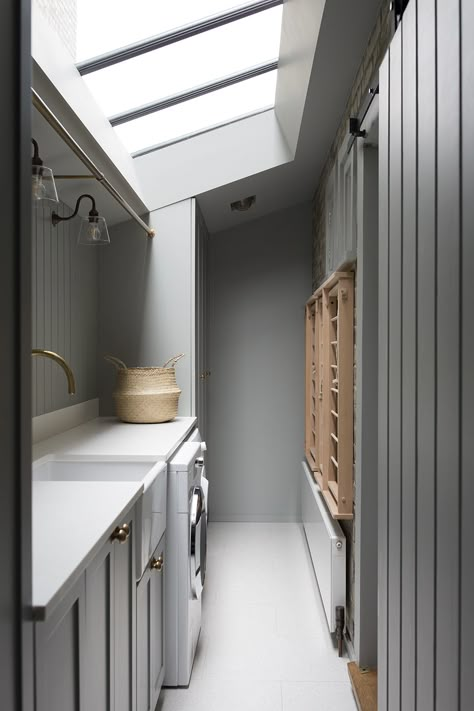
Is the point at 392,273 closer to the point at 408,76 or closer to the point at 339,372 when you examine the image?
the point at 408,76

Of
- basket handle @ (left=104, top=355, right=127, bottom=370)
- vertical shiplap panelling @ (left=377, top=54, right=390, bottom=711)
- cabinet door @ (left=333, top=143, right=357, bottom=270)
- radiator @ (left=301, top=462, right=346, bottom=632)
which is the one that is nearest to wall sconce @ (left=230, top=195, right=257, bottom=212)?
cabinet door @ (left=333, top=143, right=357, bottom=270)

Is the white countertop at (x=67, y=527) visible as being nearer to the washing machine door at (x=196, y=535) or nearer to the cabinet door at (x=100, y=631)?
the cabinet door at (x=100, y=631)

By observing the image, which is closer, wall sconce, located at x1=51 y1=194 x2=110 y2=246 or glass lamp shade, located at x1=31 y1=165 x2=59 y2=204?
glass lamp shade, located at x1=31 y1=165 x2=59 y2=204

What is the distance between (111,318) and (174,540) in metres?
1.69

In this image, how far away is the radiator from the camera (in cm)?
262

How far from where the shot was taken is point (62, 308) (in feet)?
9.58

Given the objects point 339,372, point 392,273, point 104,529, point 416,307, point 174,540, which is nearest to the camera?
point 416,307

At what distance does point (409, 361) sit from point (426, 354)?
0.43ft

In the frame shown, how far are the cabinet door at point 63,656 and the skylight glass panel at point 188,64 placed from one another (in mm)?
2217

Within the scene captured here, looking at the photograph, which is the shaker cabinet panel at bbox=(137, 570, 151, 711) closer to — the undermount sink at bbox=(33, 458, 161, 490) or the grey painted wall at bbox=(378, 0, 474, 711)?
the undermount sink at bbox=(33, 458, 161, 490)

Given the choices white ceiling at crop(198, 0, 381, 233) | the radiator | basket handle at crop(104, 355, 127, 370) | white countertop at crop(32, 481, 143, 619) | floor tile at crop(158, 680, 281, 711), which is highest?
white ceiling at crop(198, 0, 381, 233)

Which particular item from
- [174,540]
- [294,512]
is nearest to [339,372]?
[174,540]

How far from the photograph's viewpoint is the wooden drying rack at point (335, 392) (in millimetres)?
2590

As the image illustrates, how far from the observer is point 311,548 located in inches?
141
